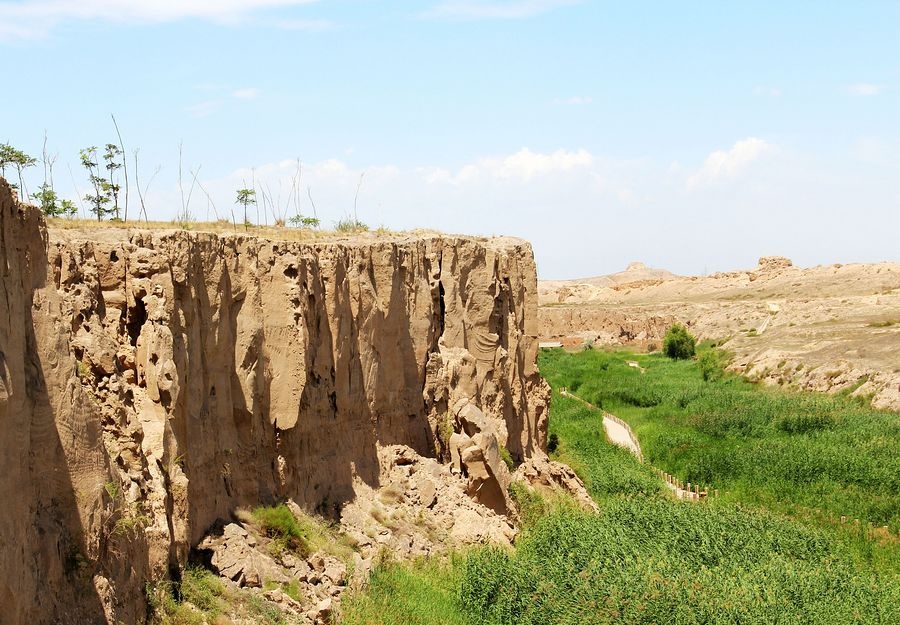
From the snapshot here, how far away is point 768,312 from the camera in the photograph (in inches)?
2783

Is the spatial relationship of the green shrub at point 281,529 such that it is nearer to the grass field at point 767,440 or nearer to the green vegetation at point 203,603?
the green vegetation at point 203,603

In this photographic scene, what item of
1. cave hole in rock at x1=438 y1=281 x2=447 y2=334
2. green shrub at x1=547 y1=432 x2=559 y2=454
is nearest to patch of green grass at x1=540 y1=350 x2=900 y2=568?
green shrub at x1=547 y1=432 x2=559 y2=454

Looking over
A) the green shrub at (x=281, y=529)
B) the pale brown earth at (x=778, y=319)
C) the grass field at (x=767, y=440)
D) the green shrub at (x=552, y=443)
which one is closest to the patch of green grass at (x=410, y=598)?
the green shrub at (x=281, y=529)

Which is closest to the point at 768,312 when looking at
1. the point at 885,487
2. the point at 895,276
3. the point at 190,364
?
the point at 895,276

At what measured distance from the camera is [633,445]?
120 ft

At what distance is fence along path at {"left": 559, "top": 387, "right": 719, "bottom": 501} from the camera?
29.4 m

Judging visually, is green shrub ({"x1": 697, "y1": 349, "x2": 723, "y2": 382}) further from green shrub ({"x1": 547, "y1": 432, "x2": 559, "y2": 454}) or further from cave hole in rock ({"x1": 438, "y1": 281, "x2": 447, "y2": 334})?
cave hole in rock ({"x1": 438, "y1": 281, "x2": 447, "y2": 334})

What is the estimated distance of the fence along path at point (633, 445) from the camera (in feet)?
96.4

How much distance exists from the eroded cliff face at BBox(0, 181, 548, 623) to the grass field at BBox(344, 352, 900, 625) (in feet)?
7.23

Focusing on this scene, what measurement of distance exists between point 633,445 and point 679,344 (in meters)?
28.2

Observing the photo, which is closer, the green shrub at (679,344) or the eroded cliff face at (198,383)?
the eroded cliff face at (198,383)

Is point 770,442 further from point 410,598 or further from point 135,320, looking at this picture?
point 135,320

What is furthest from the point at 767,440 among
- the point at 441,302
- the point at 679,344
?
the point at 679,344

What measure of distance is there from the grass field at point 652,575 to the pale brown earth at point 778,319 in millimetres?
20079
